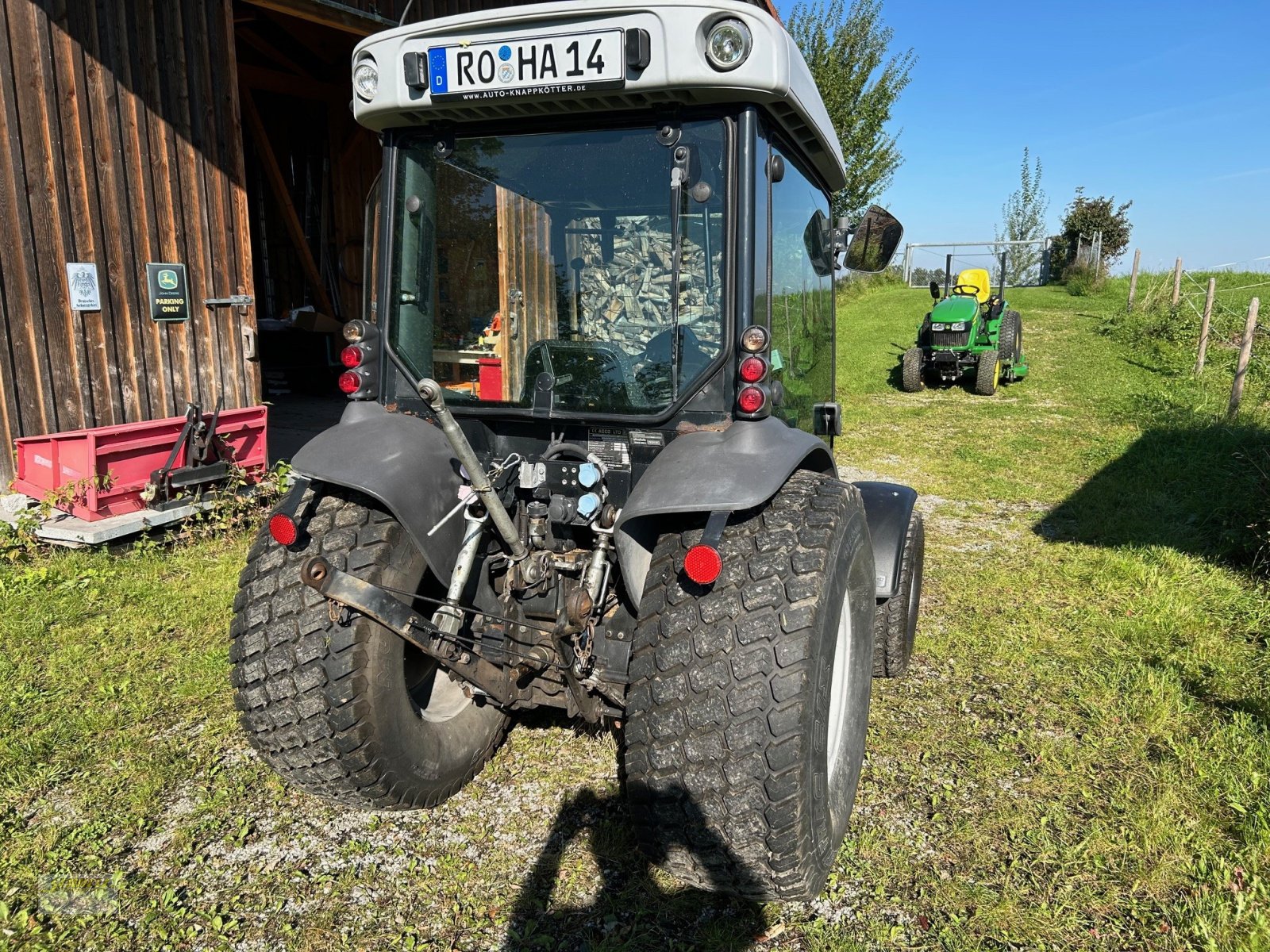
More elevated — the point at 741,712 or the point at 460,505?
the point at 460,505

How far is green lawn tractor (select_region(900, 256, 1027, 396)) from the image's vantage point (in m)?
12.5

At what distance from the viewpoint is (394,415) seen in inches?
109

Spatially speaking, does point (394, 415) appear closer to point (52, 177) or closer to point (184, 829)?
point (184, 829)

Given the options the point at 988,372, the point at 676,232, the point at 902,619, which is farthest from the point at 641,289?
the point at 988,372

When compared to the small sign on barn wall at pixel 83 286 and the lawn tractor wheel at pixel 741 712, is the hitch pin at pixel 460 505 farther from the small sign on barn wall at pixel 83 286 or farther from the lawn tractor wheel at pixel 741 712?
the small sign on barn wall at pixel 83 286

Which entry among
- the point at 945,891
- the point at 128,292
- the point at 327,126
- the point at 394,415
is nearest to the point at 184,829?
the point at 394,415

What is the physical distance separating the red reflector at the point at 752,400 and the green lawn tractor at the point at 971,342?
439 inches

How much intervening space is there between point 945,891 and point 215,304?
601 centimetres

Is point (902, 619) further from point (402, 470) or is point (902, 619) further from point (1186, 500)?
point (1186, 500)

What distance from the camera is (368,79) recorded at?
8.46ft

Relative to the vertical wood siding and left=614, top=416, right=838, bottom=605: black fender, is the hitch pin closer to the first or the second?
left=614, top=416, right=838, bottom=605: black fender

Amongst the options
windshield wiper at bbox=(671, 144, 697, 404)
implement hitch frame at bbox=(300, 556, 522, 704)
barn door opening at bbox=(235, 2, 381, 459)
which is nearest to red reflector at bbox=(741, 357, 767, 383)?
windshield wiper at bbox=(671, 144, 697, 404)

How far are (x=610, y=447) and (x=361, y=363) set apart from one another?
2.83 feet

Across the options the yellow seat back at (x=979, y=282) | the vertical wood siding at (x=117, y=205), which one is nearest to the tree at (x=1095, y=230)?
the yellow seat back at (x=979, y=282)
